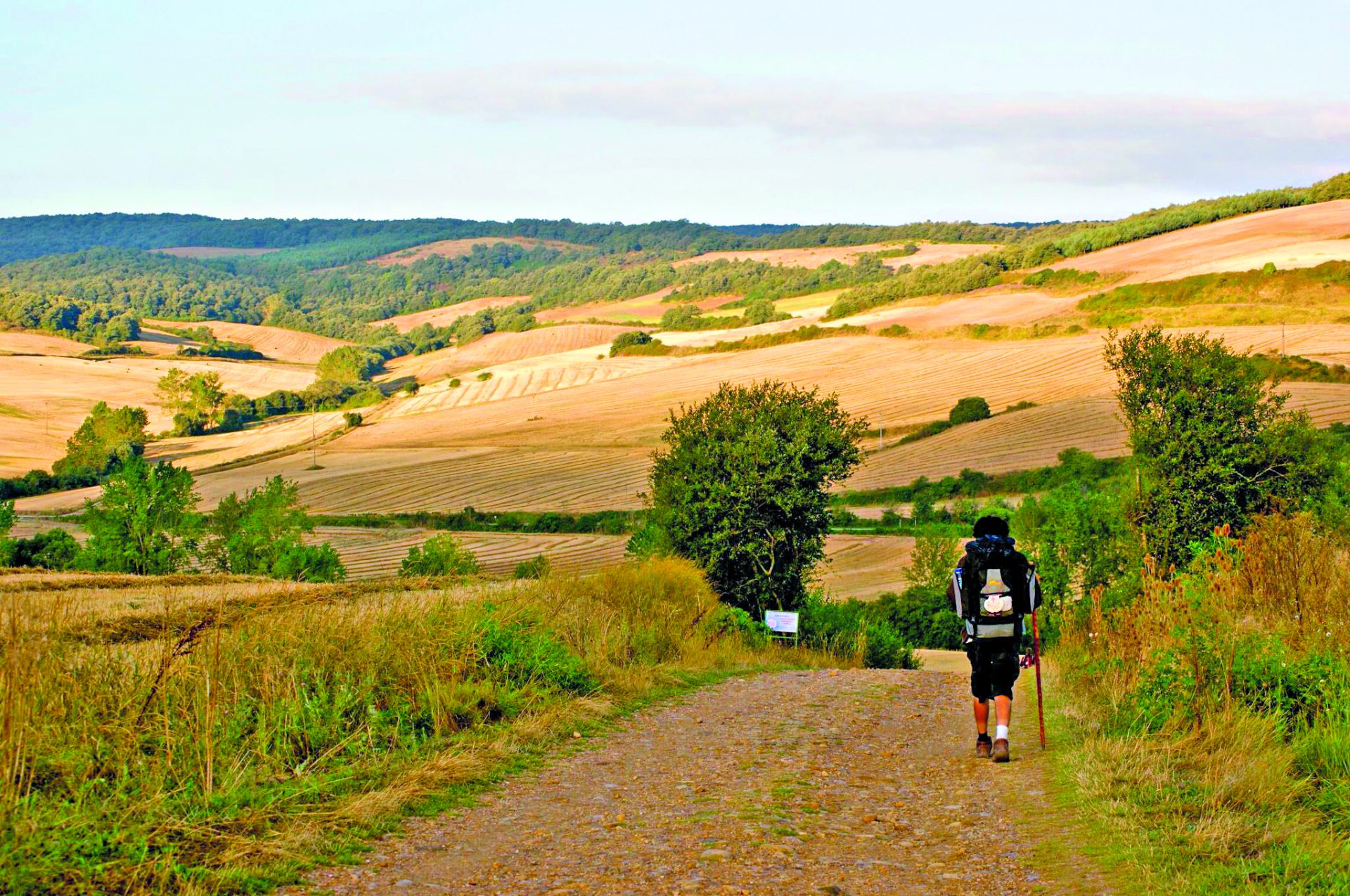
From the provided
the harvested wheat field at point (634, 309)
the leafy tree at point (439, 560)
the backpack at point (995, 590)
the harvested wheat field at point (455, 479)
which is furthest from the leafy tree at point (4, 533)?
the harvested wheat field at point (634, 309)

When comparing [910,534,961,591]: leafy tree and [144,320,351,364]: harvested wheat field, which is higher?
[144,320,351,364]: harvested wheat field

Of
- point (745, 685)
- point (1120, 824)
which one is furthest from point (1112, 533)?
point (1120, 824)

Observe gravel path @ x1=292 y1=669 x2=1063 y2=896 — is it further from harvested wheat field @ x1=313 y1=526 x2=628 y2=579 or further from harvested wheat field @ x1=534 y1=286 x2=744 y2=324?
harvested wheat field @ x1=534 y1=286 x2=744 y2=324

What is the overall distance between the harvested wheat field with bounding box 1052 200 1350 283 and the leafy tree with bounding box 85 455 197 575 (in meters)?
82.8

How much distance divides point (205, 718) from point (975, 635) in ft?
18.0

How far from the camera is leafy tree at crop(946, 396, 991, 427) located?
8388 cm

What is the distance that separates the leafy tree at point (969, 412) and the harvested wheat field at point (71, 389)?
6966 centimetres

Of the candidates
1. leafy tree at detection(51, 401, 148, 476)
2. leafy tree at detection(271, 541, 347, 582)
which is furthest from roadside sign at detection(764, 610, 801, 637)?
leafy tree at detection(51, 401, 148, 476)

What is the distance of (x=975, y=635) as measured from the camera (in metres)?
9.47

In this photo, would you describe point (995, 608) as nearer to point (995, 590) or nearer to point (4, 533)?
point (995, 590)

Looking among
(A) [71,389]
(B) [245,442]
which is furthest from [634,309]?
(B) [245,442]

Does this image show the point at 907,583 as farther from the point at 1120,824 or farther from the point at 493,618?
the point at 1120,824

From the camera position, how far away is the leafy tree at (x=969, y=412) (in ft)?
275

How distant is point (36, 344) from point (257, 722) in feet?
516
